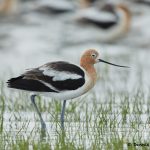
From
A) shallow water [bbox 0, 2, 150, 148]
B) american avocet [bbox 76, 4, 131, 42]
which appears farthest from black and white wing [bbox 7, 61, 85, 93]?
american avocet [bbox 76, 4, 131, 42]

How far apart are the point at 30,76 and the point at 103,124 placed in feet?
2.59

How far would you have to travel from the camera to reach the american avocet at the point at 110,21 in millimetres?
22438

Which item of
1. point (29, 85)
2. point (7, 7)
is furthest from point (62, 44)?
point (29, 85)

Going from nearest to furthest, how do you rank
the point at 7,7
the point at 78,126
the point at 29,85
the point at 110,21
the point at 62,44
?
the point at 29,85 < the point at 78,126 < the point at 110,21 < the point at 62,44 < the point at 7,7

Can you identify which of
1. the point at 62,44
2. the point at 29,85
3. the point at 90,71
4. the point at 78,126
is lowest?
the point at 78,126

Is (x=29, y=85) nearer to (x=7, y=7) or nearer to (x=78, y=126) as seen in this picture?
(x=78, y=126)

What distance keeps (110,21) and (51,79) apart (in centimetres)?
1439

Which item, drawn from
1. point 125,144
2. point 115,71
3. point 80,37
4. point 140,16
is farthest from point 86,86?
point 140,16

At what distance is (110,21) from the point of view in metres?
22.4

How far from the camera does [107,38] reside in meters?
22.4

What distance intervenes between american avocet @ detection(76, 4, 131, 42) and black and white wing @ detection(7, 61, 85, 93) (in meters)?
14.1

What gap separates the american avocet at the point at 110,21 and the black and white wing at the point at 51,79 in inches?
555

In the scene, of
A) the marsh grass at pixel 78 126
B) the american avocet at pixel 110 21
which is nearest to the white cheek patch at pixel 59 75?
the marsh grass at pixel 78 126

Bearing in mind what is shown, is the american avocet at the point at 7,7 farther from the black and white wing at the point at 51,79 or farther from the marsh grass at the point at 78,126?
the black and white wing at the point at 51,79
